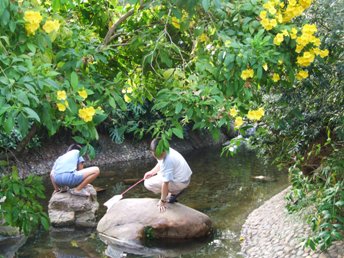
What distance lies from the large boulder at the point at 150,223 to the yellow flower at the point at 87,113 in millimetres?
4688

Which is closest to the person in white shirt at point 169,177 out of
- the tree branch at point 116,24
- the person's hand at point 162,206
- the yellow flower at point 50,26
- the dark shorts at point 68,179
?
the person's hand at point 162,206

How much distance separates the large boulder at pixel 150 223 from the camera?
24.6 ft

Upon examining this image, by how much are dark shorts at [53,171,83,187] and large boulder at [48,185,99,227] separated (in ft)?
0.54

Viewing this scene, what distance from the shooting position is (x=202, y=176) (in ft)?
39.7

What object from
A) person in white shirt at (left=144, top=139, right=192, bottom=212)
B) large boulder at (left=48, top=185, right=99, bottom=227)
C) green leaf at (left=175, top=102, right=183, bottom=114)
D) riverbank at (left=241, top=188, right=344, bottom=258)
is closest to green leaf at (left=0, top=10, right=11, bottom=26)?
green leaf at (left=175, top=102, right=183, bottom=114)

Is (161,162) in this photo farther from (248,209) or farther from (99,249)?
(248,209)

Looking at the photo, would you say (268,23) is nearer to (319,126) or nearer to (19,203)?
(19,203)

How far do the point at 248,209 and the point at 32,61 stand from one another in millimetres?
6544

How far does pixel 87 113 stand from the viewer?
118 inches

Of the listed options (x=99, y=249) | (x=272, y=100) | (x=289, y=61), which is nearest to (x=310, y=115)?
(x=272, y=100)

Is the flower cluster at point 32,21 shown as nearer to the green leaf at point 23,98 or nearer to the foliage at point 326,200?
the green leaf at point 23,98

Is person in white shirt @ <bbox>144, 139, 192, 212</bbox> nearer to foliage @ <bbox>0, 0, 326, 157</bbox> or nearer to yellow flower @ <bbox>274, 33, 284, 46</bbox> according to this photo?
foliage @ <bbox>0, 0, 326, 157</bbox>

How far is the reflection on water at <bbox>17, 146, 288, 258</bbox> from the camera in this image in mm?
7195

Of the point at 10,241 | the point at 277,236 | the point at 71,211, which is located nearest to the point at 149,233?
the point at 71,211
